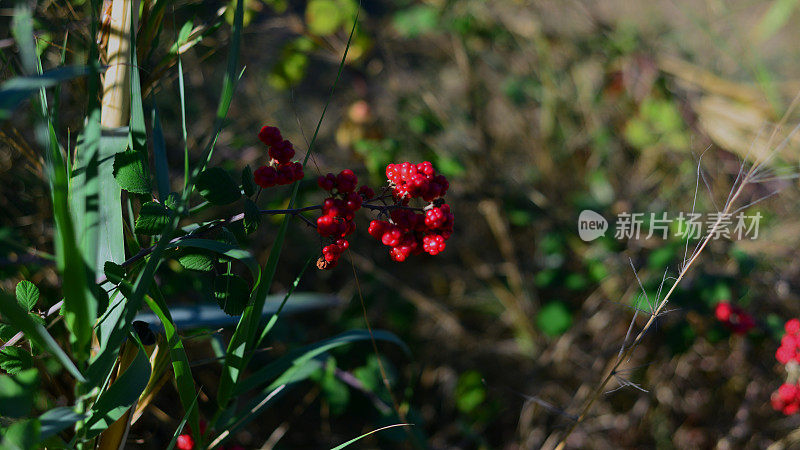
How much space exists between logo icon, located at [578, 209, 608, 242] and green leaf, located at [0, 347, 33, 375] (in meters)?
1.54

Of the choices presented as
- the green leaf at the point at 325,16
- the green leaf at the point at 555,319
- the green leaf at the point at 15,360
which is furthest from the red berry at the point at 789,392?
the green leaf at the point at 325,16

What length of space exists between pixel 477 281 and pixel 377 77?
41.3 inches

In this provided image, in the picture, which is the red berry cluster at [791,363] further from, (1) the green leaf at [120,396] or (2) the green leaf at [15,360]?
(2) the green leaf at [15,360]

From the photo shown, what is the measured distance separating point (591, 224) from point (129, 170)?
1.49 metres

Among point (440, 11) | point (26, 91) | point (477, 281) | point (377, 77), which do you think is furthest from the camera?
point (377, 77)

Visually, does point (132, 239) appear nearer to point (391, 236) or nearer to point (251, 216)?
point (251, 216)

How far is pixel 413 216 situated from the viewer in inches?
30.0

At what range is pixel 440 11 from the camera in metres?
1.88

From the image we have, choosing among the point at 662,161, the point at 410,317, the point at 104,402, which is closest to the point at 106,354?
the point at 104,402

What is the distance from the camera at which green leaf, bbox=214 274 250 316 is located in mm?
712

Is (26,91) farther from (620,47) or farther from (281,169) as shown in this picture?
(620,47)

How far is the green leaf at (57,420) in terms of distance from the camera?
1.86 ft

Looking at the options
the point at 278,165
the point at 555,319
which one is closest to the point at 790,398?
the point at 555,319

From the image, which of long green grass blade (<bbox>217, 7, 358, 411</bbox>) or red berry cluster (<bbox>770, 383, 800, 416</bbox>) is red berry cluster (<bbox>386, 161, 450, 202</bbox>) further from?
red berry cluster (<bbox>770, 383, 800, 416</bbox>)
